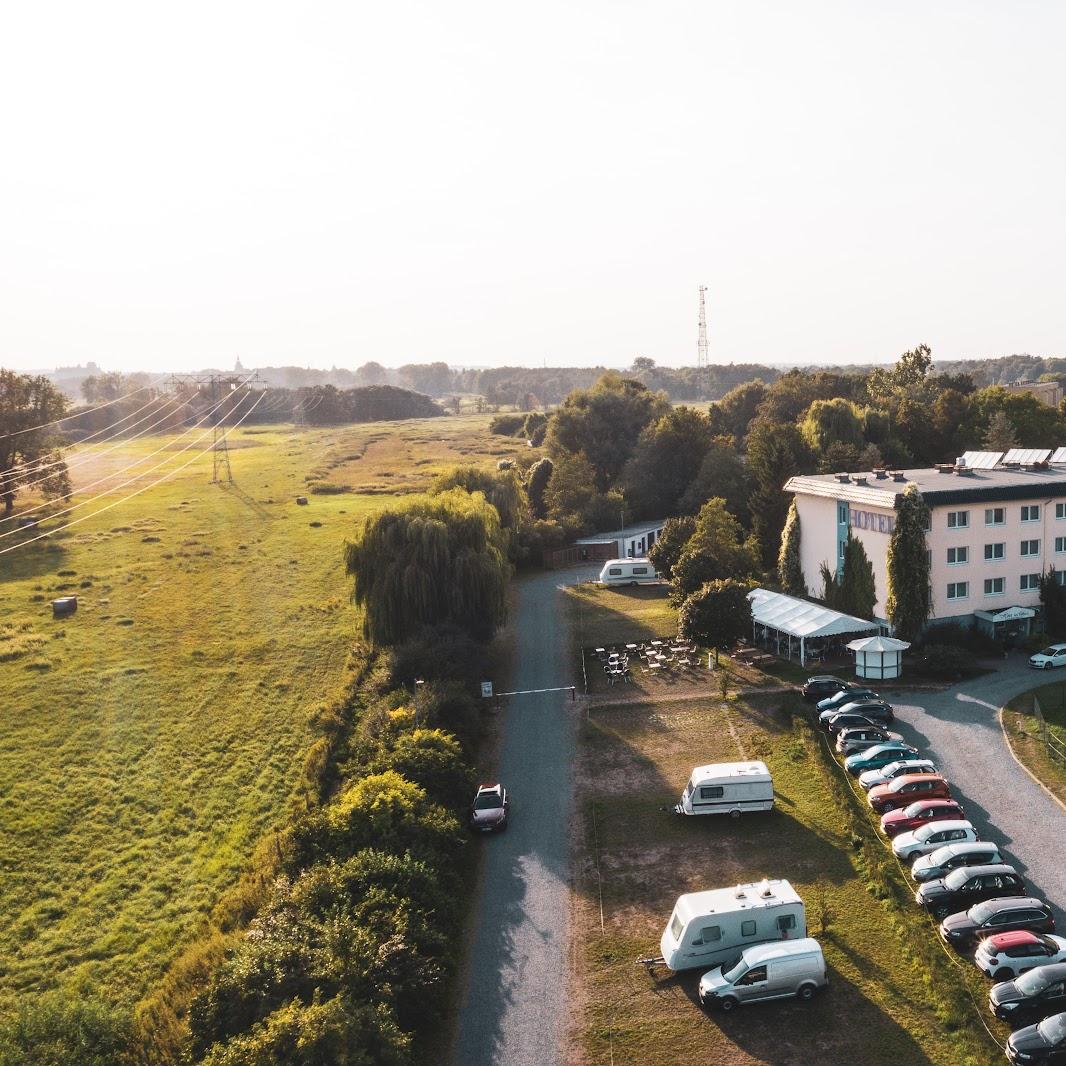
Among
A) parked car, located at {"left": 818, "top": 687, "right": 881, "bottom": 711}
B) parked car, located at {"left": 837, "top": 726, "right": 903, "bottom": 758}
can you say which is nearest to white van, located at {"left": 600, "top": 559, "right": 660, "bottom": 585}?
parked car, located at {"left": 818, "top": 687, "right": 881, "bottom": 711}

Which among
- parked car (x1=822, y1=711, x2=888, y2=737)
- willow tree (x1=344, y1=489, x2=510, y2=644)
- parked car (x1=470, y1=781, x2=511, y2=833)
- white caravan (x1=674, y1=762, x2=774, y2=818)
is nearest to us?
white caravan (x1=674, y1=762, x2=774, y2=818)

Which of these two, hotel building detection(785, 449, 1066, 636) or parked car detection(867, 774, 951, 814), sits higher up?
hotel building detection(785, 449, 1066, 636)

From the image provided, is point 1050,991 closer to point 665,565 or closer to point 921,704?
point 921,704

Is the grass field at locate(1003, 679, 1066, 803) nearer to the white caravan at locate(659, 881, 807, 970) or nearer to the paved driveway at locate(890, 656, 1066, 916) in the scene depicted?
the paved driveway at locate(890, 656, 1066, 916)

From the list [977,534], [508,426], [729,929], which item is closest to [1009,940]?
[729,929]

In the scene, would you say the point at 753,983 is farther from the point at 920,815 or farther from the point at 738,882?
the point at 920,815

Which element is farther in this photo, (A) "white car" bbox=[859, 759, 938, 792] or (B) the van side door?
(A) "white car" bbox=[859, 759, 938, 792]

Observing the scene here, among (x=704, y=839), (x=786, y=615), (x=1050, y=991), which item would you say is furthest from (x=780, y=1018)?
(x=786, y=615)
